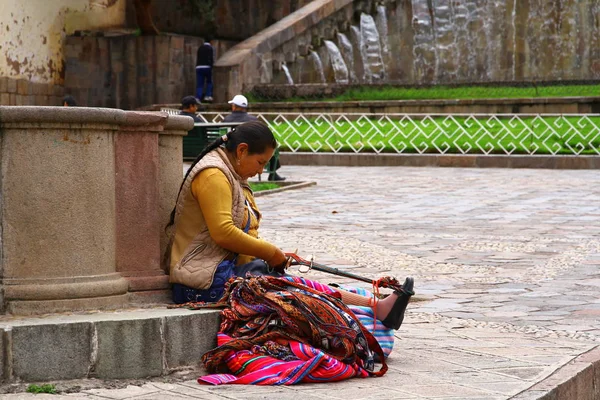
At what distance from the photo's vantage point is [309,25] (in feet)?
91.9

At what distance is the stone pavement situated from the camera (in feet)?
14.9

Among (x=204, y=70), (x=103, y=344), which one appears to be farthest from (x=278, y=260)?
(x=204, y=70)

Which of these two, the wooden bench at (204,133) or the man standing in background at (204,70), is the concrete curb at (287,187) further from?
the man standing in background at (204,70)

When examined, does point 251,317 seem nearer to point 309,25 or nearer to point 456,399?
point 456,399

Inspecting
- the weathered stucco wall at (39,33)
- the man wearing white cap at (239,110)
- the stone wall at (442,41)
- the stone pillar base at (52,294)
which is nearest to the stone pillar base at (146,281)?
the stone pillar base at (52,294)

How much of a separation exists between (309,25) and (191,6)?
3.45m

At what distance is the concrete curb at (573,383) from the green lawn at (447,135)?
14.9 meters

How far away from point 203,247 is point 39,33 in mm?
21259

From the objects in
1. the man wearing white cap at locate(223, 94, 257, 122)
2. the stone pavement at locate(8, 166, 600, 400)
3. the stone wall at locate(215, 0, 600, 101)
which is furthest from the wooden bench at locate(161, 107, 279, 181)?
the stone wall at locate(215, 0, 600, 101)

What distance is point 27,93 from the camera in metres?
24.9

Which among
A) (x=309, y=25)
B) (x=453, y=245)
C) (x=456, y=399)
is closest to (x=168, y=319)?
(x=456, y=399)

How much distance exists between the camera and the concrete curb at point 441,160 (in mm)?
19250

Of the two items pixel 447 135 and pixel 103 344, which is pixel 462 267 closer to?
pixel 103 344

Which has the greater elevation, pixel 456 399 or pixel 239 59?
pixel 239 59
